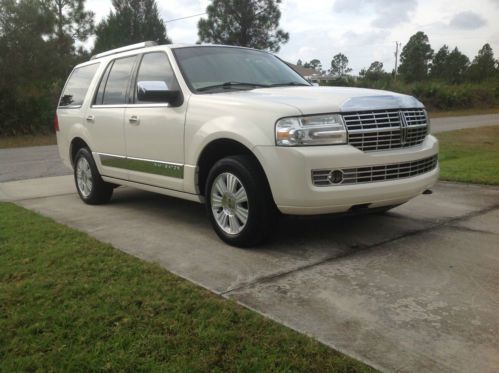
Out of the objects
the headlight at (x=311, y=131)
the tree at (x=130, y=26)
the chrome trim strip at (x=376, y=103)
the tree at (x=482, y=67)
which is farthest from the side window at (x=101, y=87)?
the tree at (x=482, y=67)

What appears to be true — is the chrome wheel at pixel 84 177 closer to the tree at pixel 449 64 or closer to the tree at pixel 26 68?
the tree at pixel 26 68

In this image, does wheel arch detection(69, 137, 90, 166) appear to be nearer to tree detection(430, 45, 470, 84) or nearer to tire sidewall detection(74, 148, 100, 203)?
tire sidewall detection(74, 148, 100, 203)

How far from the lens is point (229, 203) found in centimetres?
436

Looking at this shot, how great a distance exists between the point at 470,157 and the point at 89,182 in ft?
22.5

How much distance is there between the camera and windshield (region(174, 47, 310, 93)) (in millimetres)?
4930

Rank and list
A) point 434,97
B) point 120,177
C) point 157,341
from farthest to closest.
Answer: point 434,97 < point 120,177 < point 157,341

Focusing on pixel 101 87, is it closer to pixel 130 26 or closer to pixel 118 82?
pixel 118 82

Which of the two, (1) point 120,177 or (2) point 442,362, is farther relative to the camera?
(1) point 120,177

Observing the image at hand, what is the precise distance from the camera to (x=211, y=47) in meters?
5.49

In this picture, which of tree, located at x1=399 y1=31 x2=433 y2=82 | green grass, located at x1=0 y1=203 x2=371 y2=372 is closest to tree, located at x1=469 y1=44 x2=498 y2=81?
tree, located at x1=399 y1=31 x2=433 y2=82

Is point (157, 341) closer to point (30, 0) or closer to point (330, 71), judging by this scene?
point (30, 0)

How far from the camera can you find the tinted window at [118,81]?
18.9 feet

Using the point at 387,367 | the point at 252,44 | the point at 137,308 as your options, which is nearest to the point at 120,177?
the point at 137,308

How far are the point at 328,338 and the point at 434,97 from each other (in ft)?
119
